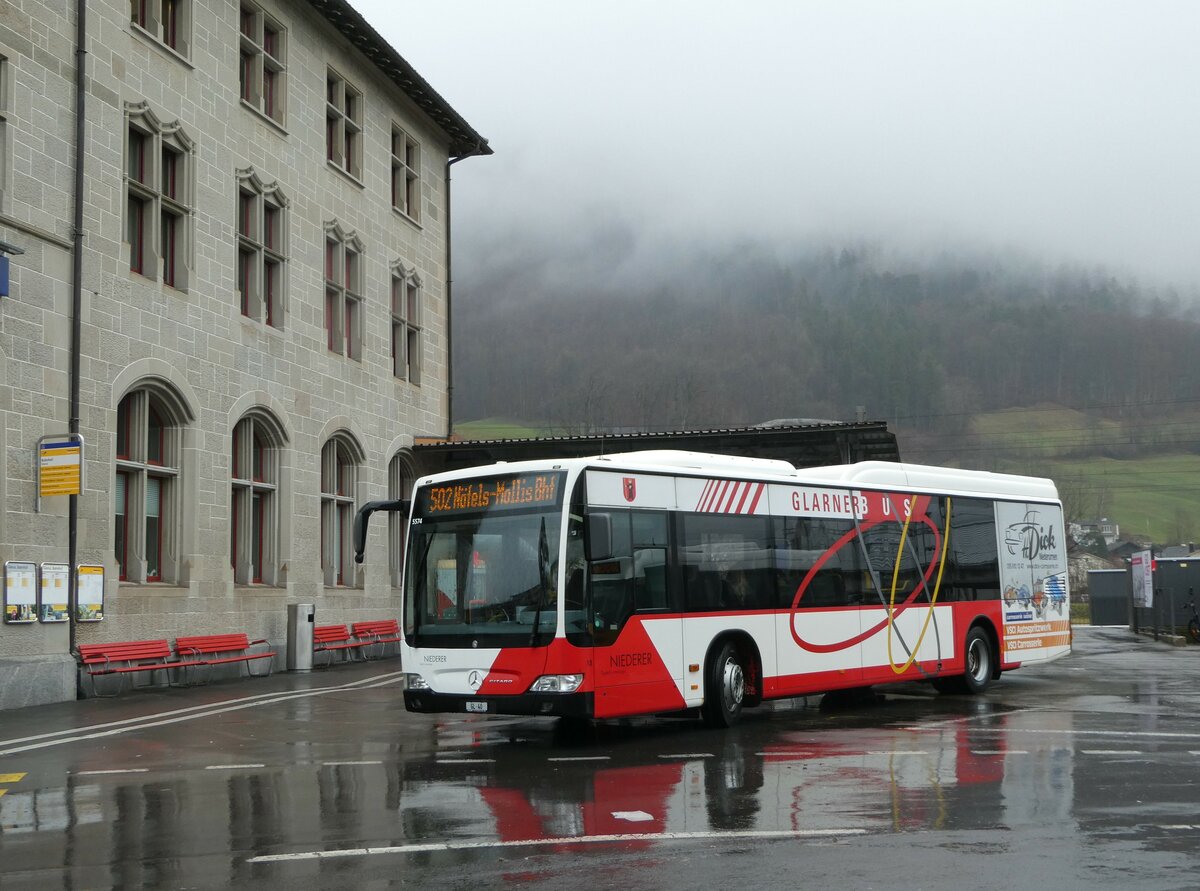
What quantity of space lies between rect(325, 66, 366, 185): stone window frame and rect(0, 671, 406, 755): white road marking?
44.0ft

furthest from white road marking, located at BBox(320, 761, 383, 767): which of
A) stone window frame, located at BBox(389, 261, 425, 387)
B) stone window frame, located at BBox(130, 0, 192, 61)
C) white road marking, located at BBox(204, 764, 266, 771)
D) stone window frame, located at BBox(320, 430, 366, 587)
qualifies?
stone window frame, located at BBox(389, 261, 425, 387)

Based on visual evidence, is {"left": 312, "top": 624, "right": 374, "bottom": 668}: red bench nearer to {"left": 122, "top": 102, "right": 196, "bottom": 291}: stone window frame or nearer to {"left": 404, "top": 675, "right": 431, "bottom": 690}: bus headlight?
{"left": 122, "top": 102, "right": 196, "bottom": 291}: stone window frame

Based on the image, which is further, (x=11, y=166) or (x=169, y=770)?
(x=11, y=166)

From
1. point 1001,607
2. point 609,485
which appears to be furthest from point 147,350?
point 1001,607

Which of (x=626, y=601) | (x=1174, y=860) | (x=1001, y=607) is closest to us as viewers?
(x=1174, y=860)

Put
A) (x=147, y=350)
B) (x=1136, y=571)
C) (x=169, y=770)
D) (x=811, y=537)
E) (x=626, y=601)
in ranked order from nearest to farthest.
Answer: (x=169, y=770), (x=626, y=601), (x=811, y=537), (x=147, y=350), (x=1136, y=571)

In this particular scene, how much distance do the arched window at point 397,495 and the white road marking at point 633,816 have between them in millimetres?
25321

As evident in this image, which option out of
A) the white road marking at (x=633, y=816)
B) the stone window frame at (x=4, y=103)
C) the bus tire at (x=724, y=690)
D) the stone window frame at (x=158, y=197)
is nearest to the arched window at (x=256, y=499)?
the stone window frame at (x=158, y=197)

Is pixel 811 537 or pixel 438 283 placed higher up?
pixel 438 283

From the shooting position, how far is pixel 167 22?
2553 cm

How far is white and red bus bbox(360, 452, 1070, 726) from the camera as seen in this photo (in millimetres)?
13695

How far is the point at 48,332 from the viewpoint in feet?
69.2

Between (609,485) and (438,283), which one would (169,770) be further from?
(438,283)

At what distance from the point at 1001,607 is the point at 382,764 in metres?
10.8
